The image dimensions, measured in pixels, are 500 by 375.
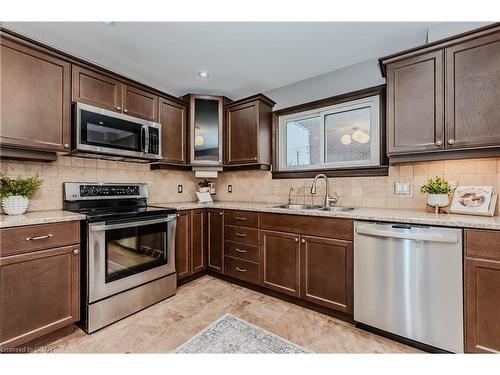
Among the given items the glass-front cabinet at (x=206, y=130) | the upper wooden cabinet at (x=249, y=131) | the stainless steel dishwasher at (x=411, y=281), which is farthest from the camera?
the glass-front cabinet at (x=206, y=130)

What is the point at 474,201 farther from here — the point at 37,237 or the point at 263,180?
the point at 37,237

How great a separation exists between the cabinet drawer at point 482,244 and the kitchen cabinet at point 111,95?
2.83 metres

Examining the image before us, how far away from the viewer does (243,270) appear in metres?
2.49

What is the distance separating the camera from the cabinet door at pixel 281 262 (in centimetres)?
212

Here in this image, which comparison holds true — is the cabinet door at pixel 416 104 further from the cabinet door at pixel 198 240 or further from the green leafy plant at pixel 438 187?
the cabinet door at pixel 198 240

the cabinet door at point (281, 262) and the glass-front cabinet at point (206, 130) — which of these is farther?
the glass-front cabinet at point (206, 130)

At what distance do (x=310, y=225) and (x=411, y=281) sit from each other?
780mm

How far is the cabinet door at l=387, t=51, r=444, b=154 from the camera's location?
172cm

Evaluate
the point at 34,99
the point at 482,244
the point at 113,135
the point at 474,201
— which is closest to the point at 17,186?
the point at 34,99

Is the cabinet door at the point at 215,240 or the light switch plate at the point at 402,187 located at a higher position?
the light switch plate at the point at 402,187

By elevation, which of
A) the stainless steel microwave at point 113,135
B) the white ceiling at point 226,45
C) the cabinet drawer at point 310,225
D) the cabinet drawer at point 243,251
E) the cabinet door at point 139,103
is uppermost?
the white ceiling at point 226,45

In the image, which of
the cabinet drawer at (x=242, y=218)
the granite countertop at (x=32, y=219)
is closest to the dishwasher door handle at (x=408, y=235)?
the cabinet drawer at (x=242, y=218)

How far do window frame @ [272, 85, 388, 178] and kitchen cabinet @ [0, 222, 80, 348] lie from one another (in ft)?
7.15

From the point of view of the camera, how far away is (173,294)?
2322 mm
